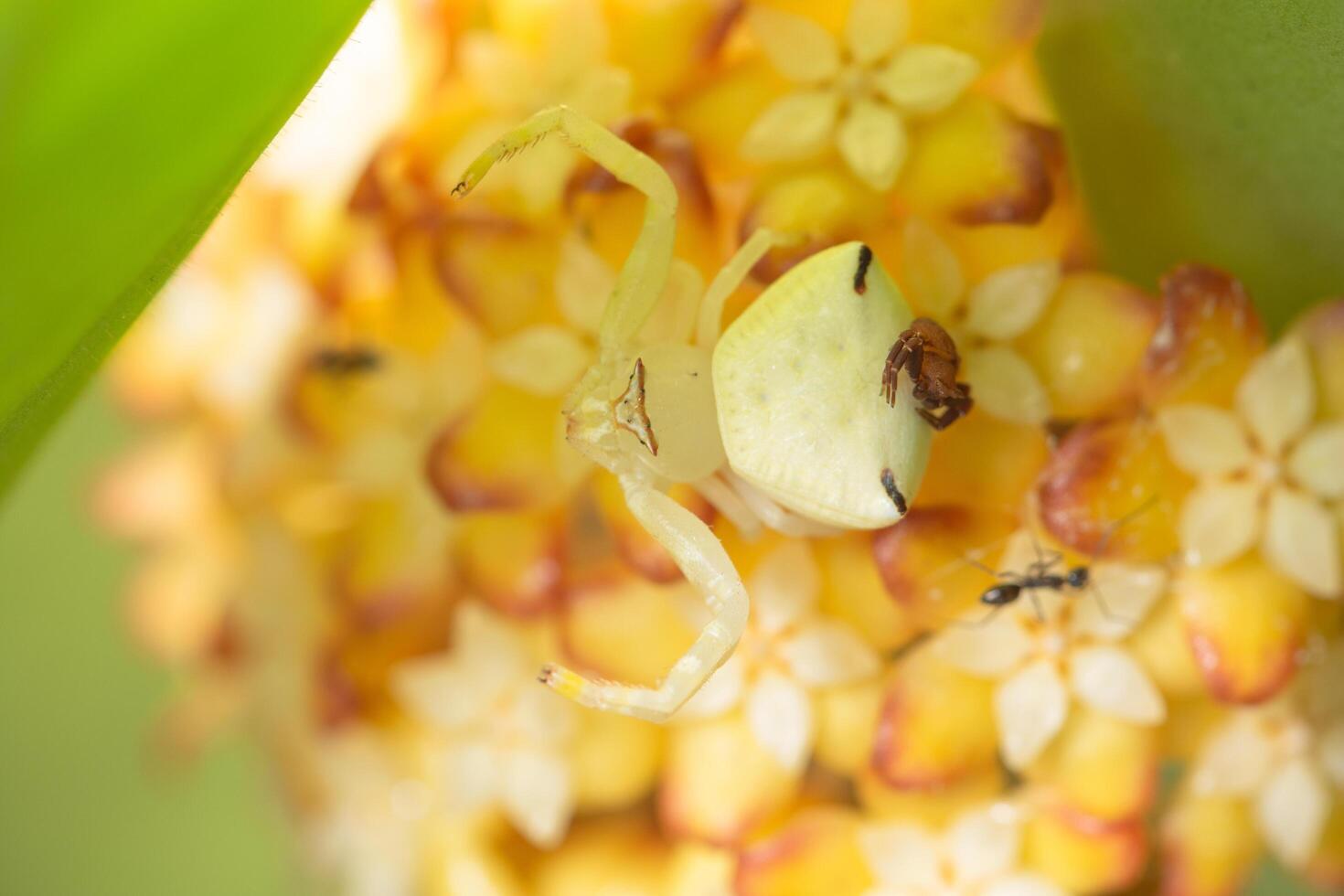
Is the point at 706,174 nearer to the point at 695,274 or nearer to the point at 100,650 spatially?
the point at 695,274

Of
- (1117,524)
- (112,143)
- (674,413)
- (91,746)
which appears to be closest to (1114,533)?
(1117,524)

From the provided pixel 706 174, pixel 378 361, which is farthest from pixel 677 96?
pixel 378 361

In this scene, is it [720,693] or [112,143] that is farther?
[720,693]

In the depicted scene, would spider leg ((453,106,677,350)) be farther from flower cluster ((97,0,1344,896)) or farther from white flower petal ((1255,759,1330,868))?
white flower petal ((1255,759,1330,868))

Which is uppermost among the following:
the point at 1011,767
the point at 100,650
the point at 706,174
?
the point at 706,174

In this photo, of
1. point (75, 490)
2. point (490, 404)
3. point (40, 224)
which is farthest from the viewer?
point (75, 490)

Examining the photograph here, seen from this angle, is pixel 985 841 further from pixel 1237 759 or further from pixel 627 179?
pixel 627 179

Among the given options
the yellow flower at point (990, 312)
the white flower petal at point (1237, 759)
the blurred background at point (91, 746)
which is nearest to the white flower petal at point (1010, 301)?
→ the yellow flower at point (990, 312)
